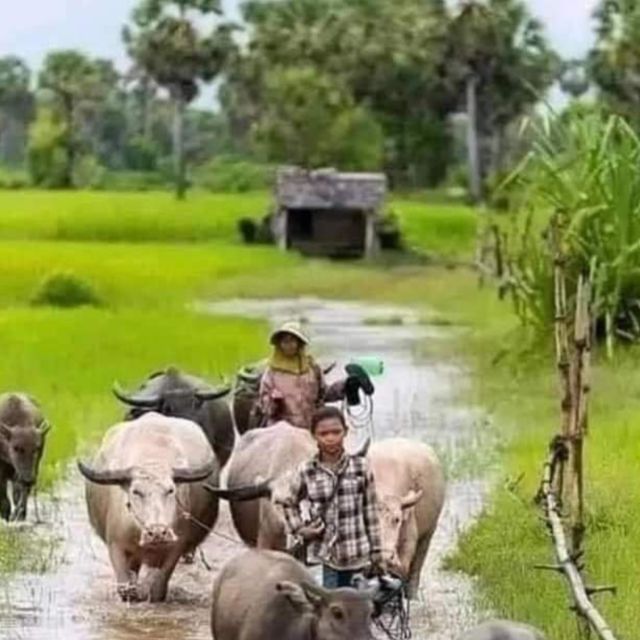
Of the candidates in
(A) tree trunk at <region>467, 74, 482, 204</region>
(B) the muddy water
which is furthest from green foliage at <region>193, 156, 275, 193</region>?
(B) the muddy water

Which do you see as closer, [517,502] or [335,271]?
[517,502]

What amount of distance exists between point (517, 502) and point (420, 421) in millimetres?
5296

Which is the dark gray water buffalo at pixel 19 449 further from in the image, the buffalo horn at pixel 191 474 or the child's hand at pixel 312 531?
the child's hand at pixel 312 531

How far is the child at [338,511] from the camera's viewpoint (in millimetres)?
9414

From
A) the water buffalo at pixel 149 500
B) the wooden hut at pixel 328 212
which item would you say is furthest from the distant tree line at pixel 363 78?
the water buffalo at pixel 149 500

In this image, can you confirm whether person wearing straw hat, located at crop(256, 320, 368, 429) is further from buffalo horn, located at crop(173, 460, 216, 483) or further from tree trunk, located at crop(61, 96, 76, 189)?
tree trunk, located at crop(61, 96, 76, 189)

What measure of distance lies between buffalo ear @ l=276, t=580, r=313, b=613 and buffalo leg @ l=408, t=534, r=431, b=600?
9.43ft

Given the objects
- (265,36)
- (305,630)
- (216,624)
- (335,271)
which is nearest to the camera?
(305,630)

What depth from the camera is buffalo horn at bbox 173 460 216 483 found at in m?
10.7

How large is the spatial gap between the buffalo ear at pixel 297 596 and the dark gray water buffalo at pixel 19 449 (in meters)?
5.49

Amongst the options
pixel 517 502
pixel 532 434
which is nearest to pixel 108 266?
pixel 532 434

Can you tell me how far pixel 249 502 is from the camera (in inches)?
428

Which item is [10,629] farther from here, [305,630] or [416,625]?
[305,630]

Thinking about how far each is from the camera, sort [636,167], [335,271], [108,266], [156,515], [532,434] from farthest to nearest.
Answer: [335,271]
[108,266]
[636,167]
[532,434]
[156,515]
